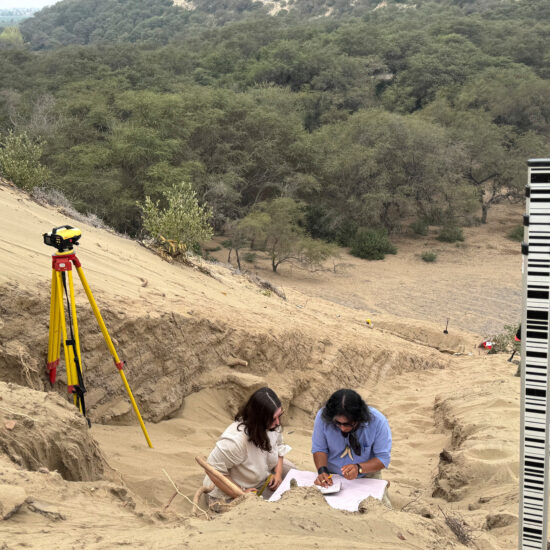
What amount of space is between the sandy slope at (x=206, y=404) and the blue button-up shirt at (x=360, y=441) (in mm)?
340

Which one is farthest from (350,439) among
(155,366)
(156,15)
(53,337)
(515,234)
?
(156,15)

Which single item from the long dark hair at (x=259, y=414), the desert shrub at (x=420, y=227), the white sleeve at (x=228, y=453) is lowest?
the desert shrub at (x=420, y=227)

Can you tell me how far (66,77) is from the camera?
3425cm

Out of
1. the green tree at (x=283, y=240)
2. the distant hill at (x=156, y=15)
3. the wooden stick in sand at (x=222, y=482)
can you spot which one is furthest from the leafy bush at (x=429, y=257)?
the distant hill at (x=156, y=15)

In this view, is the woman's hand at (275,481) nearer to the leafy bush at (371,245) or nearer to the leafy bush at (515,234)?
the leafy bush at (371,245)

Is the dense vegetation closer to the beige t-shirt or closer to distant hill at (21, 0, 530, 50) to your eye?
the beige t-shirt

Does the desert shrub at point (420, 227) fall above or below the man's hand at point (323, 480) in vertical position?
below

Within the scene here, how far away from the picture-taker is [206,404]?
5.41 meters

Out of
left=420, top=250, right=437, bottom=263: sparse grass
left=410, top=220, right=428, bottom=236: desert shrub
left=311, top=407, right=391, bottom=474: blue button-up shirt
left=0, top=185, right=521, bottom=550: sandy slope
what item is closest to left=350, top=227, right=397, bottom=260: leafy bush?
left=420, top=250, right=437, bottom=263: sparse grass

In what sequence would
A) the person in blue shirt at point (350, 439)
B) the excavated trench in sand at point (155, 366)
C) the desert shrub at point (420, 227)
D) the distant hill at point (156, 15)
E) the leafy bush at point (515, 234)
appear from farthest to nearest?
1. the distant hill at point (156, 15)
2. the desert shrub at point (420, 227)
3. the leafy bush at point (515, 234)
4. the person in blue shirt at point (350, 439)
5. the excavated trench in sand at point (155, 366)

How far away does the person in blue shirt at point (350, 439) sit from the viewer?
3504mm

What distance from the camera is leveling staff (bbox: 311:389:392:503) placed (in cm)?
350

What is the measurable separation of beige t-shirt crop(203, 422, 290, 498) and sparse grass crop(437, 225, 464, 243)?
21.9 m

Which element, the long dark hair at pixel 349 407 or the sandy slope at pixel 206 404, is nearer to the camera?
the sandy slope at pixel 206 404
